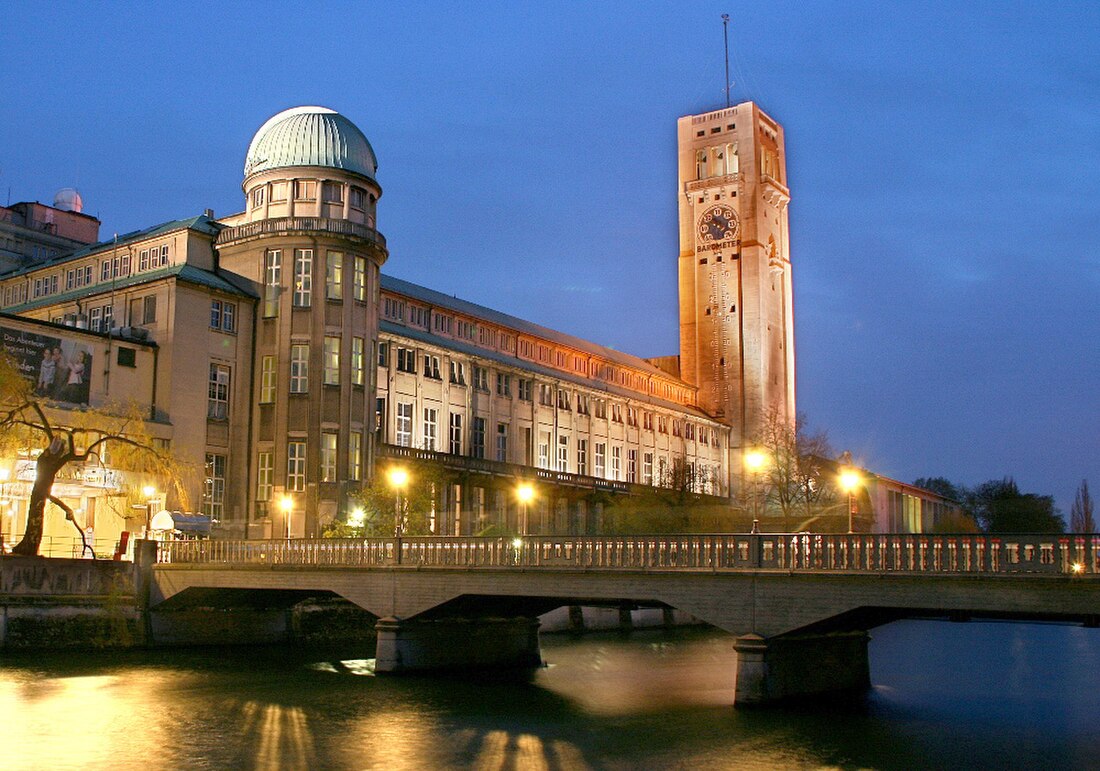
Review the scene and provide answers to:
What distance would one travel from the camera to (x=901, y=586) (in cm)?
3484

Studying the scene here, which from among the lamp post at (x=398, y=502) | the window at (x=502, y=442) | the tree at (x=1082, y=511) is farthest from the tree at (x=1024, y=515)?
the lamp post at (x=398, y=502)

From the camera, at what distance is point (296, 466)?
7519cm

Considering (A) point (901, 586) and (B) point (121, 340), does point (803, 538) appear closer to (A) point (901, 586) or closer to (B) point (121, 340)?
(A) point (901, 586)

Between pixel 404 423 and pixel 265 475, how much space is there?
18.2 m

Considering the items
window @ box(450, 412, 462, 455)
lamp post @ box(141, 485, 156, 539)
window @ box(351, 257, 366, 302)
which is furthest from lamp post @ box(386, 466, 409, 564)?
window @ box(450, 412, 462, 455)

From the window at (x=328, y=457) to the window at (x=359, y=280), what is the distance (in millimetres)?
9509

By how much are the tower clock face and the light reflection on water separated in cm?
10266

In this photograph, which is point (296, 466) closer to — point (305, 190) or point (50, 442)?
point (305, 190)

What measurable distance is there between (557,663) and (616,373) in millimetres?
80923

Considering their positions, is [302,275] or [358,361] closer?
[302,275]

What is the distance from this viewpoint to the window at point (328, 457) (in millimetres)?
75213

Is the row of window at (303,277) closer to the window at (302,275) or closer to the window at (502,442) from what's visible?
the window at (302,275)

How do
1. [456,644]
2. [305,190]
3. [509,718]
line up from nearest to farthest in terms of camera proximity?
[509,718]
[456,644]
[305,190]

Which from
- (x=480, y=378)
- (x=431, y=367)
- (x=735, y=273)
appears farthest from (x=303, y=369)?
(x=735, y=273)
